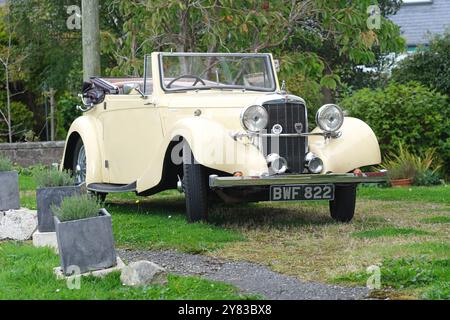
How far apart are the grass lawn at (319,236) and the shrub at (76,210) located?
133 cm

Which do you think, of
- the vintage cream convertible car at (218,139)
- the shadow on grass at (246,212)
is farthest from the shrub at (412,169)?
the vintage cream convertible car at (218,139)

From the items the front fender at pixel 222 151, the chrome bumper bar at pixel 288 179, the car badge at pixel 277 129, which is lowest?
the chrome bumper bar at pixel 288 179

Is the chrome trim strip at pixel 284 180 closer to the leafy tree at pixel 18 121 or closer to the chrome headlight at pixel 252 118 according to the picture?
the chrome headlight at pixel 252 118

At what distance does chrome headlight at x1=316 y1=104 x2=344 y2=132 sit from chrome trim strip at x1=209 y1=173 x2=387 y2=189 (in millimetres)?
584

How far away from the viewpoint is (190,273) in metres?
6.21

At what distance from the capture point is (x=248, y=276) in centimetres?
608

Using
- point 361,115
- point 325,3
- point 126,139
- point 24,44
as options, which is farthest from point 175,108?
point 24,44

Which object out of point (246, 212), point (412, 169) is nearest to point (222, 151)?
point (246, 212)

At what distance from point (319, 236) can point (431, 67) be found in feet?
29.6

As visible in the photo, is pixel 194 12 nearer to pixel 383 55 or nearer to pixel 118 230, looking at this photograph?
pixel 118 230

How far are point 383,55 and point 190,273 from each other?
46.2ft

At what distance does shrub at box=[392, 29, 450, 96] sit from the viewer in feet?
51.7

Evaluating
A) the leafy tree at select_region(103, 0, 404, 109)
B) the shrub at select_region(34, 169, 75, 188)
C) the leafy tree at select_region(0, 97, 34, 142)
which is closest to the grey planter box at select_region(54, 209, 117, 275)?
the shrub at select_region(34, 169, 75, 188)

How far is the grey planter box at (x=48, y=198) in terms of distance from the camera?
24.3 ft
